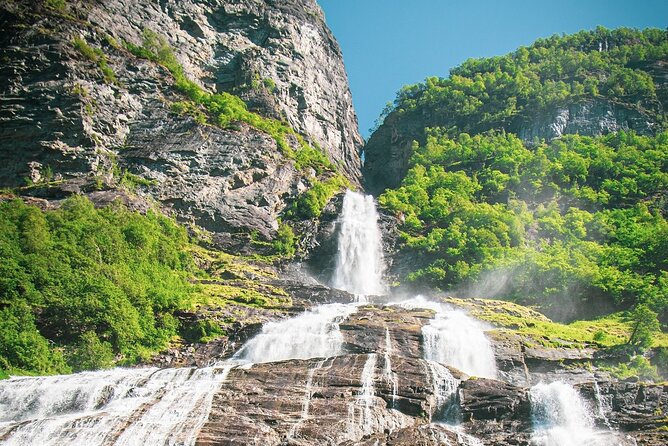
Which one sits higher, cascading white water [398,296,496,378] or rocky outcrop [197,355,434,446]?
cascading white water [398,296,496,378]

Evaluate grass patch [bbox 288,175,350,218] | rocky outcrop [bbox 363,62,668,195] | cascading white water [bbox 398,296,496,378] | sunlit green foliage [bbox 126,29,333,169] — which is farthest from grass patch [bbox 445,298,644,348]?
rocky outcrop [bbox 363,62,668,195]

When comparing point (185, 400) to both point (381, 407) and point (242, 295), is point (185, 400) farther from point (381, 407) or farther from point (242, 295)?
point (242, 295)

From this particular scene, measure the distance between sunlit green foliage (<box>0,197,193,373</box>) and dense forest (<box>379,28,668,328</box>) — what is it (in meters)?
25.3

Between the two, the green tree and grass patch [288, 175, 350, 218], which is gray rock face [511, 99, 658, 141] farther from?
the green tree

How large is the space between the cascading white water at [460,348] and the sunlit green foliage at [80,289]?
52.3 ft

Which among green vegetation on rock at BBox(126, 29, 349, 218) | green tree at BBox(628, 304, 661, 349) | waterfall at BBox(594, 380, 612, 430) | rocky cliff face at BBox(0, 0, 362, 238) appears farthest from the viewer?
green vegetation on rock at BBox(126, 29, 349, 218)

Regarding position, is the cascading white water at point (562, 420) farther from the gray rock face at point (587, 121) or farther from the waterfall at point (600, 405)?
the gray rock face at point (587, 121)

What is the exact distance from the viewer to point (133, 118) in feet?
179

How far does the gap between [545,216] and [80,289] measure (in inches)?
1861

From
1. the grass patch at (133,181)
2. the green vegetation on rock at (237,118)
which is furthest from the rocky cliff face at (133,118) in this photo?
the green vegetation on rock at (237,118)

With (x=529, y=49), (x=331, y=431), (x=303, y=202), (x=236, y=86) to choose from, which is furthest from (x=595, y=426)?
(x=529, y=49)

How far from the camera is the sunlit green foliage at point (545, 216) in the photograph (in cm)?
4619

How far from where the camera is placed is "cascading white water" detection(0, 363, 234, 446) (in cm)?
2064

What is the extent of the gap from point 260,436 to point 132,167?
36183 mm
